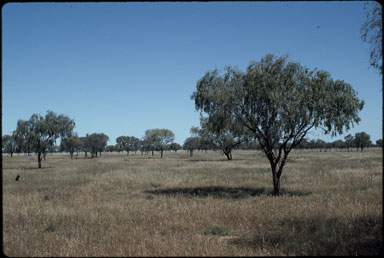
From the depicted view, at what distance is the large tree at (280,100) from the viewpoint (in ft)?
54.9

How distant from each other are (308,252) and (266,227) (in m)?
3.03

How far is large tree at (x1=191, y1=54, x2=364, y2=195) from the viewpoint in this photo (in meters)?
16.7

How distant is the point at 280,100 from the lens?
16.5 m

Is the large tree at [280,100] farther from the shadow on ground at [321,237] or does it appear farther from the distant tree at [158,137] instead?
the distant tree at [158,137]

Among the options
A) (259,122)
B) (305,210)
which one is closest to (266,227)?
(305,210)

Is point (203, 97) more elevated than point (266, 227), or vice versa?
point (203, 97)

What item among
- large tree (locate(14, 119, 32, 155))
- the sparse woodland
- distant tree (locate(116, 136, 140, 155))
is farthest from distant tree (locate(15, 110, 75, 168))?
distant tree (locate(116, 136, 140, 155))

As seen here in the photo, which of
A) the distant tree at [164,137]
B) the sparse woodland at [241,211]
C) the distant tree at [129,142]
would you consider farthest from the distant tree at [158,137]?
→ the sparse woodland at [241,211]

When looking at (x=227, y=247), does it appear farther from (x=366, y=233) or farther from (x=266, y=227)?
(x=366, y=233)

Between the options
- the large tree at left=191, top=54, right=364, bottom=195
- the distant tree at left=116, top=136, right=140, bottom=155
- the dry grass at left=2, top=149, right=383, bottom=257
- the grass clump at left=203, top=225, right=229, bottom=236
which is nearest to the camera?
the dry grass at left=2, top=149, right=383, bottom=257

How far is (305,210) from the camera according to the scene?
1162cm

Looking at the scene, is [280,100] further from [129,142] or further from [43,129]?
[129,142]

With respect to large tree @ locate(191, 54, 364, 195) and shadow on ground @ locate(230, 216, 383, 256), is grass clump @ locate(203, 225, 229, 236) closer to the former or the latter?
shadow on ground @ locate(230, 216, 383, 256)

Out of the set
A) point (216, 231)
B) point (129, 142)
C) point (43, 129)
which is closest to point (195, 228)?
point (216, 231)
